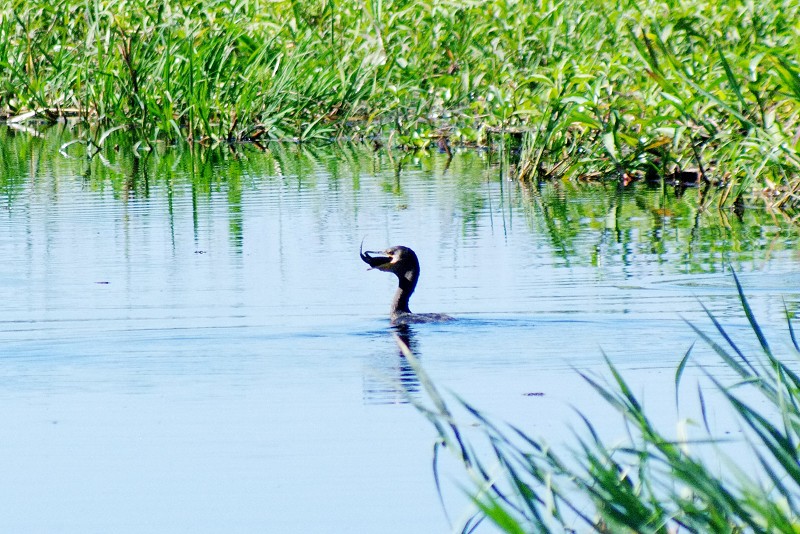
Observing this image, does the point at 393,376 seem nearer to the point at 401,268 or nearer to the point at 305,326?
the point at 305,326

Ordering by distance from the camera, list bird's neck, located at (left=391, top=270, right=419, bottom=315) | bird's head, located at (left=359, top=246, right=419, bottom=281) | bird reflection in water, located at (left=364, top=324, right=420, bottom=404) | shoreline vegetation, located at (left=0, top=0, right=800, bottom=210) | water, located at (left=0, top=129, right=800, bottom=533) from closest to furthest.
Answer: water, located at (left=0, top=129, right=800, bottom=533)
bird reflection in water, located at (left=364, top=324, right=420, bottom=404)
bird's neck, located at (left=391, top=270, right=419, bottom=315)
bird's head, located at (left=359, top=246, right=419, bottom=281)
shoreline vegetation, located at (left=0, top=0, right=800, bottom=210)

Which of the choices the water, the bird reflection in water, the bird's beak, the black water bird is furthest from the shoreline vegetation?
the bird reflection in water

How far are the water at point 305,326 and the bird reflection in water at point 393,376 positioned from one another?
0.02 meters

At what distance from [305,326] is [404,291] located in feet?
2.67

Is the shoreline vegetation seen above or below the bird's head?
above

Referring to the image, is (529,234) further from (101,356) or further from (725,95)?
(101,356)

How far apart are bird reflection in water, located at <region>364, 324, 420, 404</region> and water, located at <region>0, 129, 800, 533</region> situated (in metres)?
0.02

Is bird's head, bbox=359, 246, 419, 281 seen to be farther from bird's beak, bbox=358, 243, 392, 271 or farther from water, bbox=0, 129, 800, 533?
water, bbox=0, 129, 800, 533

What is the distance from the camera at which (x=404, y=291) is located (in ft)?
Answer: 26.5

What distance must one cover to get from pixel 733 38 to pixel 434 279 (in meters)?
5.04

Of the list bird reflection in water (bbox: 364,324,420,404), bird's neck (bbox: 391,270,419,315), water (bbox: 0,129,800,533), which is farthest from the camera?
bird's neck (bbox: 391,270,419,315)

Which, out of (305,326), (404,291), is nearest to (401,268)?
(404,291)

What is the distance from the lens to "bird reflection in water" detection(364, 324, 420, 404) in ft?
19.7

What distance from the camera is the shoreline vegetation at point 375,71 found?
42.0 feet
